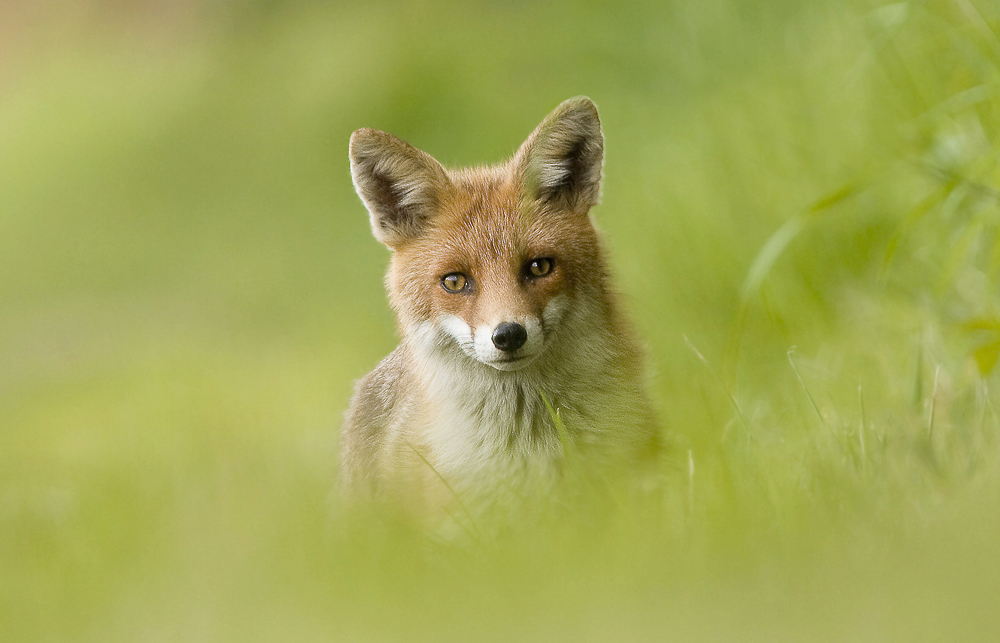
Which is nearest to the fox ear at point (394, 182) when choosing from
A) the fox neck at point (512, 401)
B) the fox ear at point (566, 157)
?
the fox ear at point (566, 157)

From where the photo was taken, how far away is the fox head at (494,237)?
287 centimetres

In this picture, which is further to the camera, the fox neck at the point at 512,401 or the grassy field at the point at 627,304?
the fox neck at the point at 512,401

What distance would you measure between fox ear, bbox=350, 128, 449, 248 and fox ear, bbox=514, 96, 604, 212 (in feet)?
0.99

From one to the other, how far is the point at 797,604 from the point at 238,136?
32.3 feet

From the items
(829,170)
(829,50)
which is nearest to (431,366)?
(829,170)

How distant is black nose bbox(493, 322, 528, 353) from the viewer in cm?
274

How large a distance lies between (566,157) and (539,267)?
49 cm

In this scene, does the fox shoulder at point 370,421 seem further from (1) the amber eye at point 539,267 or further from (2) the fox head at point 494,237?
(1) the amber eye at point 539,267

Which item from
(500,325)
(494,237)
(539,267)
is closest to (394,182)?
(494,237)

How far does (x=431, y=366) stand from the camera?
3.17 metres

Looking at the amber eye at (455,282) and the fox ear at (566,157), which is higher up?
the fox ear at (566,157)

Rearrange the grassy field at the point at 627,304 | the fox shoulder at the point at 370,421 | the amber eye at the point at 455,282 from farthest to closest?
1. the fox shoulder at the point at 370,421
2. the amber eye at the point at 455,282
3. the grassy field at the point at 627,304

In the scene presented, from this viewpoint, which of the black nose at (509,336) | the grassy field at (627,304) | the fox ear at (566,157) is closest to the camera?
the grassy field at (627,304)

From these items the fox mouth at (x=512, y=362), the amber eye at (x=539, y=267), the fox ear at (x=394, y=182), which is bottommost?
the fox mouth at (x=512, y=362)
